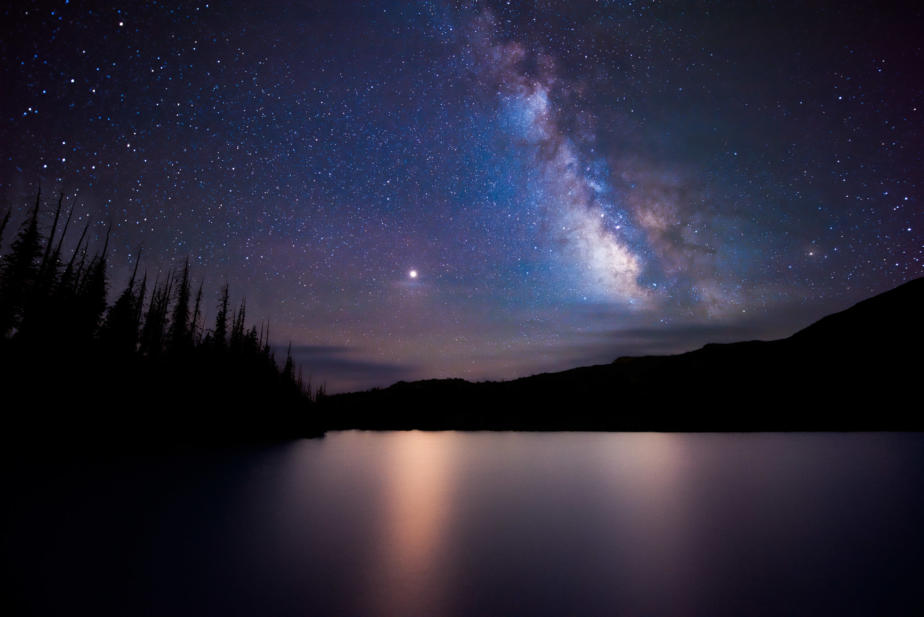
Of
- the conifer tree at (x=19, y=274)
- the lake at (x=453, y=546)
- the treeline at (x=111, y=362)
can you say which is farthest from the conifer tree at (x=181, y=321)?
the lake at (x=453, y=546)

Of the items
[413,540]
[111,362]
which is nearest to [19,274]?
[111,362]

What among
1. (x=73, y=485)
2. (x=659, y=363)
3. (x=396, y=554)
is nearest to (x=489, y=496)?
(x=396, y=554)

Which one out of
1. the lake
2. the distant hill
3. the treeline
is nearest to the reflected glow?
the lake

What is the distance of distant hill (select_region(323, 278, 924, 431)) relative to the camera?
352 feet

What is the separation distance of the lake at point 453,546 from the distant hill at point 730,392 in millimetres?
97185

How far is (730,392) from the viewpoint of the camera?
129 meters

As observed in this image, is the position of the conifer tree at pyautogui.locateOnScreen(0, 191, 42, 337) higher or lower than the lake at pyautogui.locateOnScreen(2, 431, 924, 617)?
higher

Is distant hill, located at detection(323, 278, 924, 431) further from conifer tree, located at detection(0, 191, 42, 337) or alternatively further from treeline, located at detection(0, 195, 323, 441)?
conifer tree, located at detection(0, 191, 42, 337)

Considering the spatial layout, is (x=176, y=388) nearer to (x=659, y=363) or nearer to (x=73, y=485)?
A: (x=73, y=485)

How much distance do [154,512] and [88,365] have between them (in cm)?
3018

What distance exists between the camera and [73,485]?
49.2 feet

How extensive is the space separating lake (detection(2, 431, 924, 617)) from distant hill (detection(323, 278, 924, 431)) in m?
Result: 97.2

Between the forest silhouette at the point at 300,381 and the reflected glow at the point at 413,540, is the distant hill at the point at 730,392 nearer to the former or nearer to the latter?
the forest silhouette at the point at 300,381

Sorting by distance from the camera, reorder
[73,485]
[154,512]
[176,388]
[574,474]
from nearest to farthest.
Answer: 1. [154,512]
2. [73,485]
3. [574,474]
4. [176,388]
